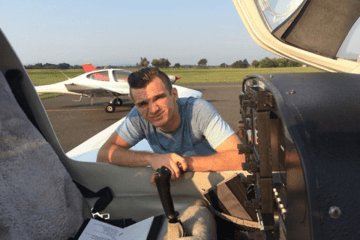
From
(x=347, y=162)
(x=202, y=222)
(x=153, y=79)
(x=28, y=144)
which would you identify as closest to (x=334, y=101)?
(x=347, y=162)

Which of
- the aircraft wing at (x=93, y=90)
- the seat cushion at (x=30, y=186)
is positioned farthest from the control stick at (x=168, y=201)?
the aircraft wing at (x=93, y=90)

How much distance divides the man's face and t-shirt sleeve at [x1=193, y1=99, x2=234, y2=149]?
0.58 feet

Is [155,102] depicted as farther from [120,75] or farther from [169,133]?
[120,75]

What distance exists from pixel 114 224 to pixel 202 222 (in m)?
0.40

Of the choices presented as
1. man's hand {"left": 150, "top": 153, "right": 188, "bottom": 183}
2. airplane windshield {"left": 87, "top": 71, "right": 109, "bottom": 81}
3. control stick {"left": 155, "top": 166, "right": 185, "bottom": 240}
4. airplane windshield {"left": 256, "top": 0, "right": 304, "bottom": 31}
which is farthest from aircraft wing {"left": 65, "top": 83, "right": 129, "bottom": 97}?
control stick {"left": 155, "top": 166, "right": 185, "bottom": 240}

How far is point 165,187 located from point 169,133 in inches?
35.1

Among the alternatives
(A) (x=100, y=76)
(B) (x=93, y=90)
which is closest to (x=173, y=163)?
(B) (x=93, y=90)

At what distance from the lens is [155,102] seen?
173 cm

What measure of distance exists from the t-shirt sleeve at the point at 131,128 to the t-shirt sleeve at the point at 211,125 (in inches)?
13.5

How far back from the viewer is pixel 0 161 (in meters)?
1.15

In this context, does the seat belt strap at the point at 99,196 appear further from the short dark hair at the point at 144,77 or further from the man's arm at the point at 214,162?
the short dark hair at the point at 144,77

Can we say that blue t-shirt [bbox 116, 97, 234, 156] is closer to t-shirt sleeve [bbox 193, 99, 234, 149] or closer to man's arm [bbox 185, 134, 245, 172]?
t-shirt sleeve [bbox 193, 99, 234, 149]

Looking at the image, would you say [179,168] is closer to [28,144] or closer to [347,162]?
[28,144]

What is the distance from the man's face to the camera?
1733 mm
